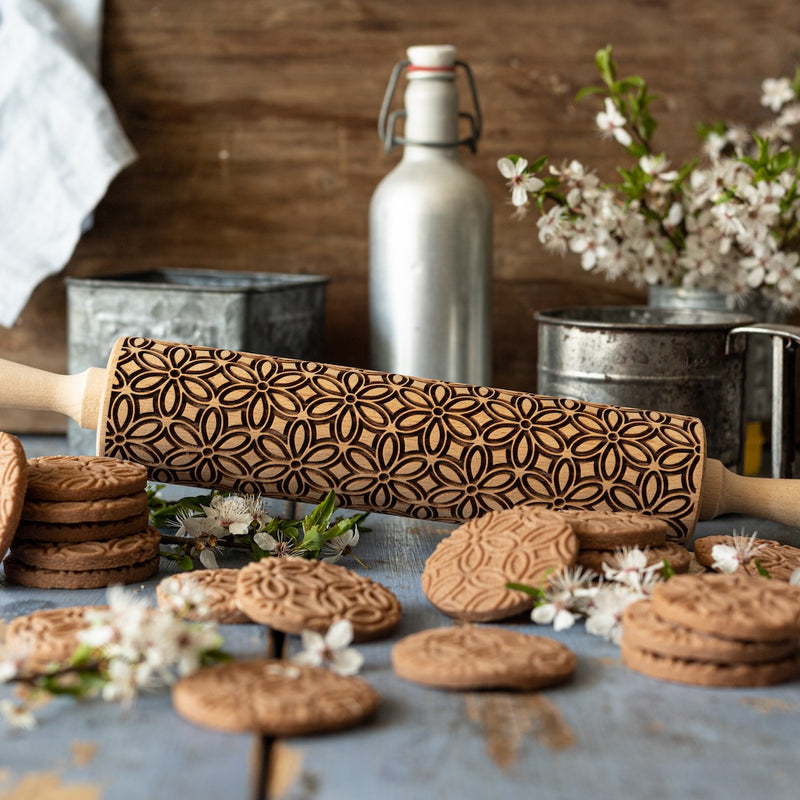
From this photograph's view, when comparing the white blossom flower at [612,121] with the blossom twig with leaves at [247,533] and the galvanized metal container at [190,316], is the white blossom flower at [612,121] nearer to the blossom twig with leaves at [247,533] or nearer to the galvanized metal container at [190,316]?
the galvanized metal container at [190,316]

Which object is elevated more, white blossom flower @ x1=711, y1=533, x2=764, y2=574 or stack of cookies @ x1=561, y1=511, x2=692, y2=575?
stack of cookies @ x1=561, y1=511, x2=692, y2=575

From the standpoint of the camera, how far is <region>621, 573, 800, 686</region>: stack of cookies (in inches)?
21.6

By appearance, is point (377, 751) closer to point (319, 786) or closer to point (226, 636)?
point (319, 786)

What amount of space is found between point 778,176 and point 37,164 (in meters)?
0.82

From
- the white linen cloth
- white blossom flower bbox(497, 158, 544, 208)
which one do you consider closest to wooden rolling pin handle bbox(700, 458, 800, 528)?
white blossom flower bbox(497, 158, 544, 208)

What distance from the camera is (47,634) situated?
58cm

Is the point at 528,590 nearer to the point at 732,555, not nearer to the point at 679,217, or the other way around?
the point at 732,555

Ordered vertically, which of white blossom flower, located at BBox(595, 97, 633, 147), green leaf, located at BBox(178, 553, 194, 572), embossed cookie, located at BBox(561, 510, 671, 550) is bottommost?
green leaf, located at BBox(178, 553, 194, 572)

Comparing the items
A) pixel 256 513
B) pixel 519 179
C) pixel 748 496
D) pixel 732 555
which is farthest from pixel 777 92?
pixel 256 513

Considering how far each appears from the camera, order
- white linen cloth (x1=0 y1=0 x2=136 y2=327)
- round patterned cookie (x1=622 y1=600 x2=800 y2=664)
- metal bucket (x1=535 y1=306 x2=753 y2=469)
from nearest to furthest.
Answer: round patterned cookie (x1=622 y1=600 x2=800 y2=664), metal bucket (x1=535 y1=306 x2=753 y2=469), white linen cloth (x1=0 y1=0 x2=136 y2=327)

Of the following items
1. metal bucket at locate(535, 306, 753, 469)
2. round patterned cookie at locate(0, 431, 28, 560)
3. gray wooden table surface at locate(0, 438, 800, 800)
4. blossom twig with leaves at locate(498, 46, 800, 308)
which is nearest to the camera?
gray wooden table surface at locate(0, 438, 800, 800)

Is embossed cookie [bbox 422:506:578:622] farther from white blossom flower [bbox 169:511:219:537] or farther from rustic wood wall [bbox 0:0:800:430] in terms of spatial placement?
rustic wood wall [bbox 0:0:800:430]

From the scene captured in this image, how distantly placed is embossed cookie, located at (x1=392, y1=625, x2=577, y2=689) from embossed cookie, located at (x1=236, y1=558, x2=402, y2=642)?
3 cm

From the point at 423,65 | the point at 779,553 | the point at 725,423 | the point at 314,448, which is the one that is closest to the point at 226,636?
the point at 314,448
